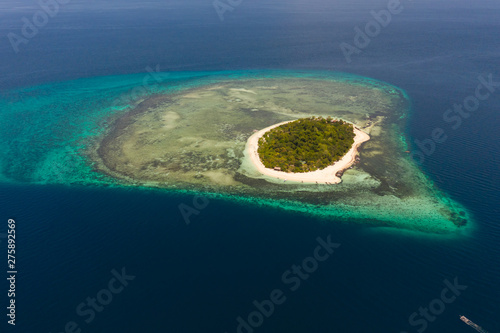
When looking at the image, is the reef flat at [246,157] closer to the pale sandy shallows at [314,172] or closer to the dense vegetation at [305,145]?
the pale sandy shallows at [314,172]

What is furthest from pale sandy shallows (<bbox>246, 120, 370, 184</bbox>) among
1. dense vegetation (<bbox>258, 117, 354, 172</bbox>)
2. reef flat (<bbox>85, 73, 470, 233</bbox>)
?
reef flat (<bbox>85, 73, 470, 233</bbox>)

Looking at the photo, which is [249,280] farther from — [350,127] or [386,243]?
[350,127]

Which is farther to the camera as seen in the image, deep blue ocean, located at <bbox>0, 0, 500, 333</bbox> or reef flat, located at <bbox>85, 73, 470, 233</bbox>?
reef flat, located at <bbox>85, 73, 470, 233</bbox>

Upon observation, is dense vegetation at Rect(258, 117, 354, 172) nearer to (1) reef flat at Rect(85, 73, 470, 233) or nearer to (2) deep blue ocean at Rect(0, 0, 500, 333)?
(1) reef flat at Rect(85, 73, 470, 233)

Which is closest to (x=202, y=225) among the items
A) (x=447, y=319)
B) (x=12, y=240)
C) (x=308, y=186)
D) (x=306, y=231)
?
(x=306, y=231)

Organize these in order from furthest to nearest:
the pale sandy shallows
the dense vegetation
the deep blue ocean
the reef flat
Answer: the dense vegetation
the pale sandy shallows
the reef flat
the deep blue ocean

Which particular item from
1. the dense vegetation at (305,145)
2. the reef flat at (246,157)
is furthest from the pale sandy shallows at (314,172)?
the reef flat at (246,157)
